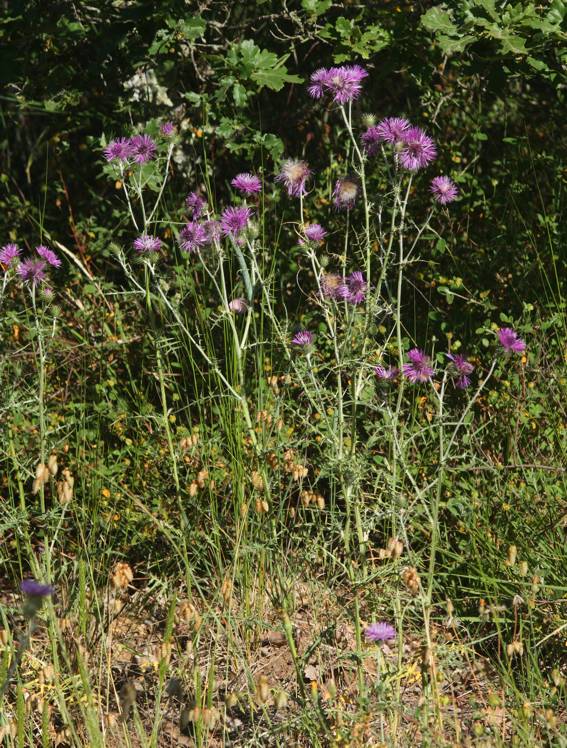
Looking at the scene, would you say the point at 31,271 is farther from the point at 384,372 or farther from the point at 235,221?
the point at 384,372

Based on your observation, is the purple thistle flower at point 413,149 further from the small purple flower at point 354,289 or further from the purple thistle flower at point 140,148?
the purple thistle flower at point 140,148

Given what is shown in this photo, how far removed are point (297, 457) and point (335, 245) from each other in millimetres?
1594

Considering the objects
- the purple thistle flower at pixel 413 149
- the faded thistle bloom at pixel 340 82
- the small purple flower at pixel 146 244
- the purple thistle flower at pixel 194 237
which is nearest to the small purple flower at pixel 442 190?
the purple thistle flower at pixel 413 149

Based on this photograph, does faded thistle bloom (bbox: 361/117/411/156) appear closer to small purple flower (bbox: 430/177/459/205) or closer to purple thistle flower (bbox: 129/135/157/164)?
small purple flower (bbox: 430/177/459/205)

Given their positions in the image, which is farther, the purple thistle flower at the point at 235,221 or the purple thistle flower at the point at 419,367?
the purple thistle flower at the point at 235,221

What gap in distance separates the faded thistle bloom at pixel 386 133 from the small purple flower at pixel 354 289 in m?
0.34

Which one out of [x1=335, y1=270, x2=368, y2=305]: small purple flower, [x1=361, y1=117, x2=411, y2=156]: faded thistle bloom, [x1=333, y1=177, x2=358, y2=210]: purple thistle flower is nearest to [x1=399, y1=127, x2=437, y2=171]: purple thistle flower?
[x1=361, y1=117, x2=411, y2=156]: faded thistle bloom

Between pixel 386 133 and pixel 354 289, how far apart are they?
42 centimetres

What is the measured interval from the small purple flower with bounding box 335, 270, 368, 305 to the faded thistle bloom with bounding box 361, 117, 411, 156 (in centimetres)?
34

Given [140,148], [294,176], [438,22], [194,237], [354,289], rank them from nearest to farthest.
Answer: [354,289], [294,176], [194,237], [140,148], [438,22]

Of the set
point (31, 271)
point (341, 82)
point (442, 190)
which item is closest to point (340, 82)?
point (341, 82)

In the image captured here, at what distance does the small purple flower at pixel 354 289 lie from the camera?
2672 millimetres

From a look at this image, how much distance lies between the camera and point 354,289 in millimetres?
2721

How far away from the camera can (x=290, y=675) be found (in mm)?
3010
